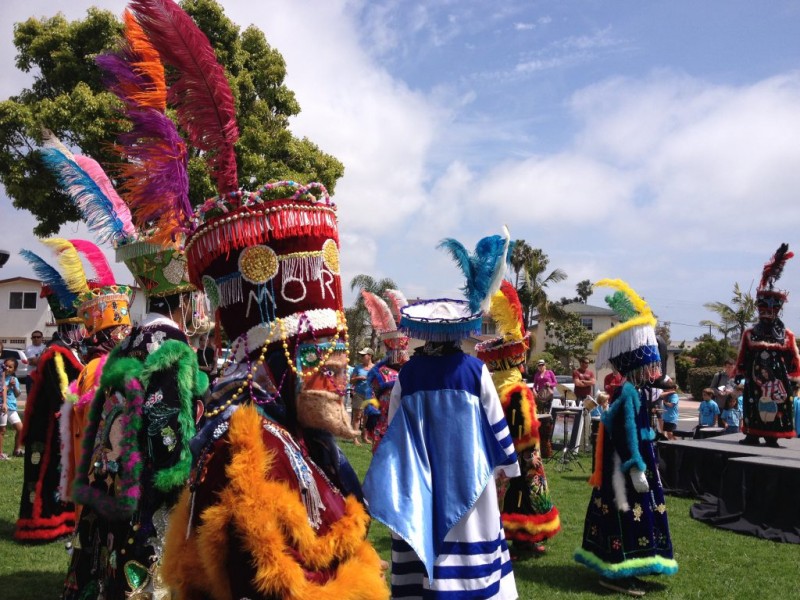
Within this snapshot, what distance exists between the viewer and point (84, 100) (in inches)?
564

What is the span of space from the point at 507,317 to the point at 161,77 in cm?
543

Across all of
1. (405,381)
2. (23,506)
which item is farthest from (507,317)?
(23,506)

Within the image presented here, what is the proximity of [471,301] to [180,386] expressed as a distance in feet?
7.02

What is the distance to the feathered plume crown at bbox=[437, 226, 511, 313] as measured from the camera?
4.57m

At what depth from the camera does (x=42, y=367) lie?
6.82 meters

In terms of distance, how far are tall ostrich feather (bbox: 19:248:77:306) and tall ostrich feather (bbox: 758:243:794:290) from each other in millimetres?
10633

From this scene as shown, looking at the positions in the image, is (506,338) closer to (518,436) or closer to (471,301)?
(518,436)

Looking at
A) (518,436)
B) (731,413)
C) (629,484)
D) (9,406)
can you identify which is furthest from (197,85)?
(731,413)

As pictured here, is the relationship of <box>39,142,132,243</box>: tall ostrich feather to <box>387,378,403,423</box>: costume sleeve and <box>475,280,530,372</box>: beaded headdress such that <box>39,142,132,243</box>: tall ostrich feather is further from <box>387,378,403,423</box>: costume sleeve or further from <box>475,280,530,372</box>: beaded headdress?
<box>475,280,530,372</box>: beaded headdress

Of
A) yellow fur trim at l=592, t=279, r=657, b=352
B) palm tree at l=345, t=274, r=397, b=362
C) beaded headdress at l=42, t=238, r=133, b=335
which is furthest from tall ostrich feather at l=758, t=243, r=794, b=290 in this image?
palm tree at l=345, t=274, r=397, b=362

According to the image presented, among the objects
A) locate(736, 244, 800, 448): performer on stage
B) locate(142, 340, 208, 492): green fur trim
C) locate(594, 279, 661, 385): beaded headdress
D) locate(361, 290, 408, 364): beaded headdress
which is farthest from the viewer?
locate(736, 244, 800, 448): performer on stage

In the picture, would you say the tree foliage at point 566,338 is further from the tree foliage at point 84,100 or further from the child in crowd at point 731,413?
the tree foliage at point 84,100

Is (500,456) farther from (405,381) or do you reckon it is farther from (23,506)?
(23,506)

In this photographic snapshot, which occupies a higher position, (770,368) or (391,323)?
(391,323)
